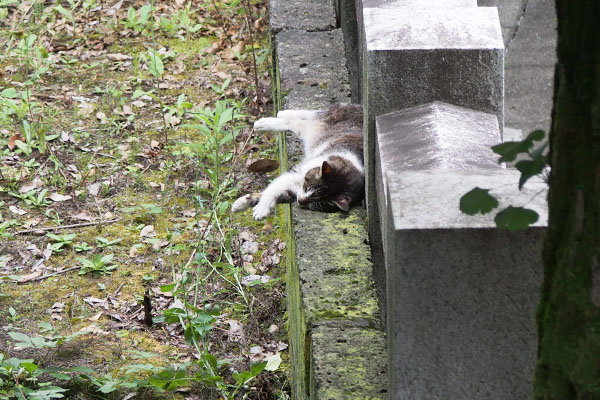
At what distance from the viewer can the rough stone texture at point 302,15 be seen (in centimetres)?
574

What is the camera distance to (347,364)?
2637 mm

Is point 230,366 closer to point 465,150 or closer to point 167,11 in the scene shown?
point 465,150

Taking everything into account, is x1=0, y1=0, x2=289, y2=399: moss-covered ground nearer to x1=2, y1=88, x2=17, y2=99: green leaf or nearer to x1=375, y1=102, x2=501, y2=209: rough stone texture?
x1=2, y1=88, x2=17, y2=99: green leaf

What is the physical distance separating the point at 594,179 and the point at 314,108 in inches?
129

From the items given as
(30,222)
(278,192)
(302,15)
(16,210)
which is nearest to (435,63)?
(278,192)

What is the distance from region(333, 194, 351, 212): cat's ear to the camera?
3.67 m

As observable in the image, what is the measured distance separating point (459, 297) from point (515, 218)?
0.29m

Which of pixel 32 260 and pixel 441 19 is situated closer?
pixel 441 19

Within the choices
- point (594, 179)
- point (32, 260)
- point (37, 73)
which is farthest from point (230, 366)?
point (37, 73)

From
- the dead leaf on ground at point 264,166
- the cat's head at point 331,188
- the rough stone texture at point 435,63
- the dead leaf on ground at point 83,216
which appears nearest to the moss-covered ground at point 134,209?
the dead leaf on ground at point 83,216

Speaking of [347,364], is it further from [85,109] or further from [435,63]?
[85,109]

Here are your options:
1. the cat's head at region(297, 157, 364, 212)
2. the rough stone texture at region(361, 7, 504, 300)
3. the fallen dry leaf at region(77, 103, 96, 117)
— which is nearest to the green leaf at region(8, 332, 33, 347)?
the cat's head at region(297, 157, 364, 212)

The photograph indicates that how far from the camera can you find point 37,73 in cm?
686

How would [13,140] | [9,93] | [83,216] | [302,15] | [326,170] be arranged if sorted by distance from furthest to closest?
[9,93] < [13,140] < [302,15] < [83,216] < [326,170]
